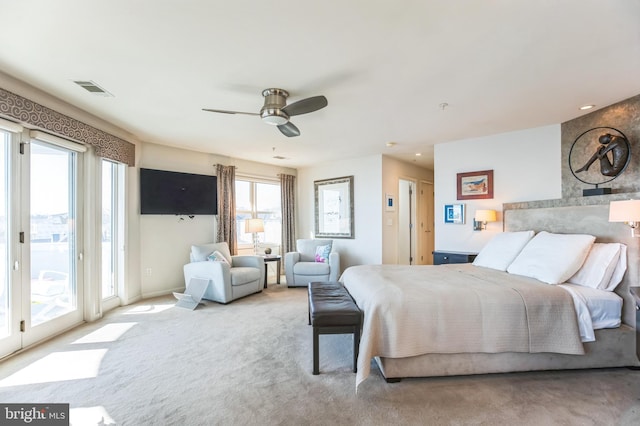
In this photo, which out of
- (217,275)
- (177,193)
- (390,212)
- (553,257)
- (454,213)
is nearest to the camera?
(553,257)

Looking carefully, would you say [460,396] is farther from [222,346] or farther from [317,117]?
[317,117]

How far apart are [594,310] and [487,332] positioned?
941mm

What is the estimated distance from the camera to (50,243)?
312 cm

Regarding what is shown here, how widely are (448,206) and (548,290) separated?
2.53 meters

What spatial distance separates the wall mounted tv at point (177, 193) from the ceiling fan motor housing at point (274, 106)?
9.40ft

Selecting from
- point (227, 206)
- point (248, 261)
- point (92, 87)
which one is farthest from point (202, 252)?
point (92, 87)

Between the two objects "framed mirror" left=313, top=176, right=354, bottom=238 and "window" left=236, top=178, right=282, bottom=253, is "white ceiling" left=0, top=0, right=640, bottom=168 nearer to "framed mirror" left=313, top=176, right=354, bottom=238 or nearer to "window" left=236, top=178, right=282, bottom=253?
"framed mirror" left=313, top=176, right=354, bottom=238

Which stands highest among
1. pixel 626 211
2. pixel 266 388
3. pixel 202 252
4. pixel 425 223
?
pixel 626 211

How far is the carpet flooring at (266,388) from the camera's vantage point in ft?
5.86

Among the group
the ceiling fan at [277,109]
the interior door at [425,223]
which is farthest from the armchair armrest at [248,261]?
the interior door at [425,223]

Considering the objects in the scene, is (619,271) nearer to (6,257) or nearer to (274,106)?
(274,106)

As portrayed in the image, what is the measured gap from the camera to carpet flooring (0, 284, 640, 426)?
1.79 meters

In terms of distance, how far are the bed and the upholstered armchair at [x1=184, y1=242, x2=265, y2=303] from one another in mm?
2580

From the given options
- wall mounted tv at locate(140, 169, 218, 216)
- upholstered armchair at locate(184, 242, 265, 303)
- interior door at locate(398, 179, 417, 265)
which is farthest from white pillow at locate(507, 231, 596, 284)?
wall mounted tv at locate(140, 169, 218, 216)
